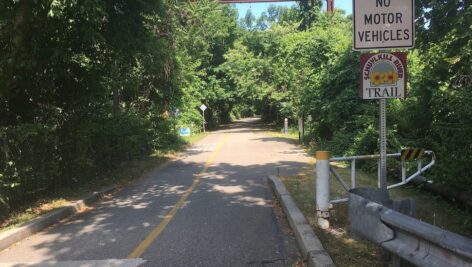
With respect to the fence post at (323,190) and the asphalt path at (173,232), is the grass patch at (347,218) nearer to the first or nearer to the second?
the fence post at (323,190)

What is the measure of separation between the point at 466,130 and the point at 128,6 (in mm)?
7274

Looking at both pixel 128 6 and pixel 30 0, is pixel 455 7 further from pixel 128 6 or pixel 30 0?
pixel 30 0

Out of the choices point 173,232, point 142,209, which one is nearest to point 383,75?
point 173,232

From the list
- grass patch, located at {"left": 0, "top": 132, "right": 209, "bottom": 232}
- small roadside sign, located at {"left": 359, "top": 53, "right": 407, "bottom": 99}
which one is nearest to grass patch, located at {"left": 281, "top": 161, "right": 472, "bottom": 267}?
small roadside sign, located at {"left": 359, "top": 53, "right": 407, "bottom": 99}

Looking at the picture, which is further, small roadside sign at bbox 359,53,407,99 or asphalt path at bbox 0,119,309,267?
asphalt path at bbox 0,119,309,267

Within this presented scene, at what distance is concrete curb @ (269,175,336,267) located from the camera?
562cm

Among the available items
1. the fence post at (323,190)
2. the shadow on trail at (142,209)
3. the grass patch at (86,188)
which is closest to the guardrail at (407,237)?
the fence post at (323,190)

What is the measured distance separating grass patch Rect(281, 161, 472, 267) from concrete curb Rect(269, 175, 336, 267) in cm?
11

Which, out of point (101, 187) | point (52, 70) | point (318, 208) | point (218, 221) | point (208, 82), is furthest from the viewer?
point (208, 82)

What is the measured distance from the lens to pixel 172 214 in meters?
9.29

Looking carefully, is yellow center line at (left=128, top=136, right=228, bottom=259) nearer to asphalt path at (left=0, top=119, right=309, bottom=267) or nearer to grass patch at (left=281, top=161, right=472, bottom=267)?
asphalt path at (left=0, top=119, right=309, bottom=267)

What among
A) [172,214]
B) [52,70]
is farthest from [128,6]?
[172,214]

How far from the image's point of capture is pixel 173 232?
783 centimetres

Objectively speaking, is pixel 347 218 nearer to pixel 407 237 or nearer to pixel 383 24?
pixel 383 24
